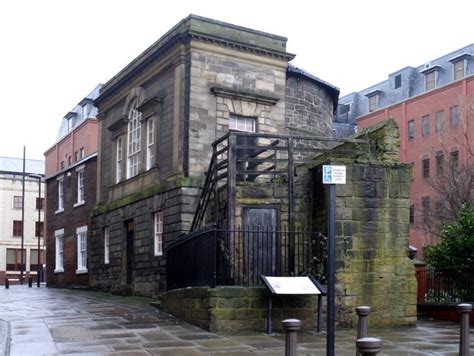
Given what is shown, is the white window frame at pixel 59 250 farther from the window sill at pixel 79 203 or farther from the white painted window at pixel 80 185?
the white painted window at pixel 80 185

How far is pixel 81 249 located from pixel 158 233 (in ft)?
35.1

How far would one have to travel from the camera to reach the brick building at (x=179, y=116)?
68.0 ft

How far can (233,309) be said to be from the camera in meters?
12.0

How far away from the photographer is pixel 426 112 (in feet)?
158

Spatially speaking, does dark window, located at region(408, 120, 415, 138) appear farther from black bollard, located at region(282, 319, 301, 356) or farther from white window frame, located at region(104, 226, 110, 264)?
→ black bollard, located at region(282, 319, 301, 356)

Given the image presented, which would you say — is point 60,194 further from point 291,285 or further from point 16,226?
point 16,226

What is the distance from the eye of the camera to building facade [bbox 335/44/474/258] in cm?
4312

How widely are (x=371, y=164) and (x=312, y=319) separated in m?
3.41

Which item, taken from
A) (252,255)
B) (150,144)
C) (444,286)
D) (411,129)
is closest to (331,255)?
(252,255)

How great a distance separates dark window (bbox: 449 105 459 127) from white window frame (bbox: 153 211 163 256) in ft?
91.1

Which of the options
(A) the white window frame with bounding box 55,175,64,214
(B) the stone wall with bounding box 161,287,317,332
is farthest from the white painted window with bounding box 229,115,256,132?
(A) the white window frame with bounding box 55,175,64,214

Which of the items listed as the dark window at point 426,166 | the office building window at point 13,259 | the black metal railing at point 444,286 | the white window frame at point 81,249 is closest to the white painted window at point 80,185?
the white window frame at point 81,249

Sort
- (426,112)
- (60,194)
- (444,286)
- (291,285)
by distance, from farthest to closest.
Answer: (426,112)
(60,194)
(444,286)
(291,285)

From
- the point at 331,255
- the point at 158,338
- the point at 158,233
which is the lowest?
the point at 158,338
